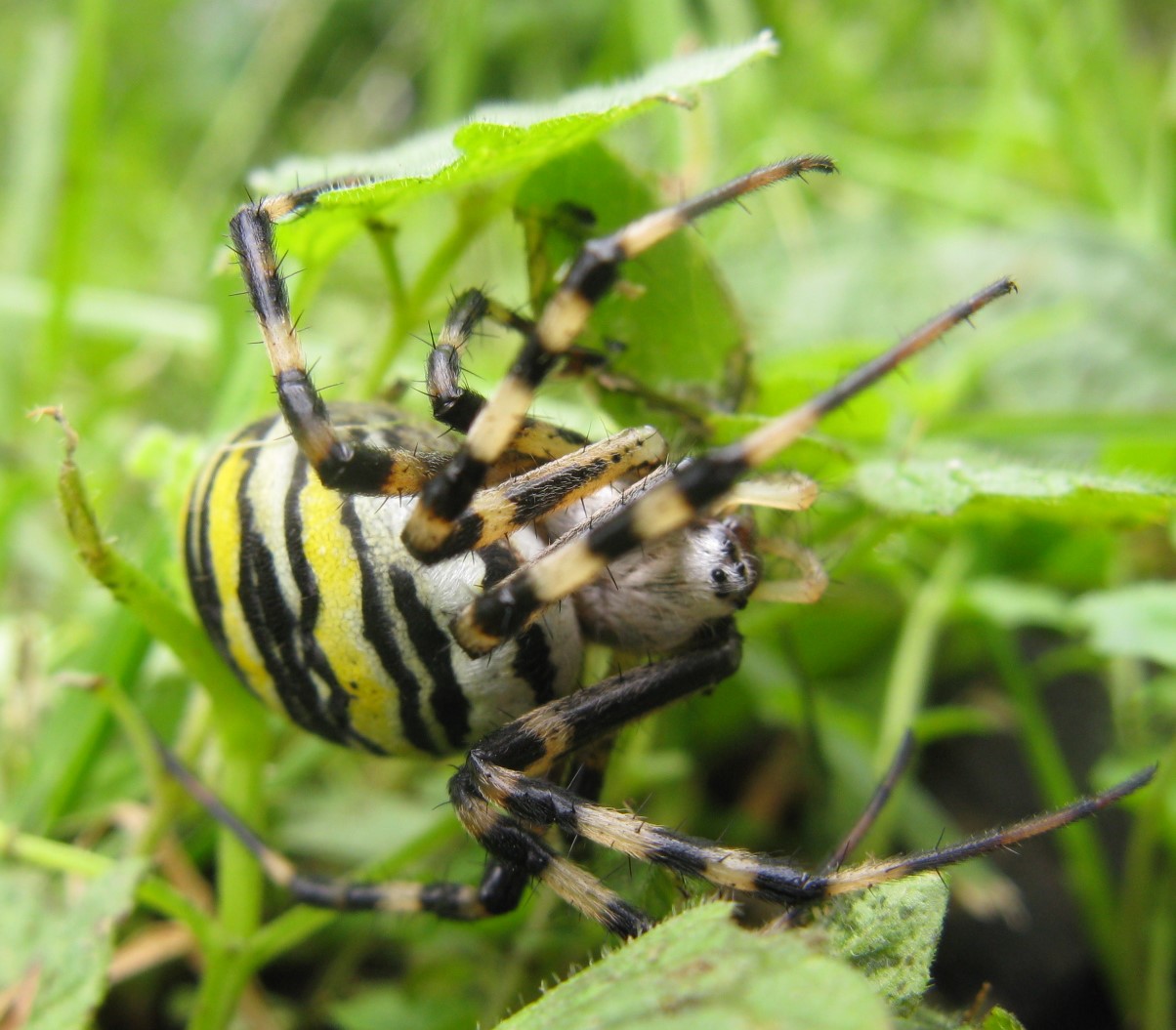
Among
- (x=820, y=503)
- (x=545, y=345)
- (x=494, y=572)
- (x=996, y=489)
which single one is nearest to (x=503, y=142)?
(x=545, y=345)

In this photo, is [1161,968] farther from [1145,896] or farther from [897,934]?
[897,934]

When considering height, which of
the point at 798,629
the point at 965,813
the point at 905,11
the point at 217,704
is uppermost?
the point at 905,11

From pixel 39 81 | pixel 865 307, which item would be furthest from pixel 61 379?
pixel 865 307

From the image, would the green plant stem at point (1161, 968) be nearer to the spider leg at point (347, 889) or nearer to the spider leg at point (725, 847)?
the spider leg at point (725, 847)

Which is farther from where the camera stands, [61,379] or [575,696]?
[61,379]

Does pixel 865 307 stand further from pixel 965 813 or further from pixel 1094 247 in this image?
pixel 965 813

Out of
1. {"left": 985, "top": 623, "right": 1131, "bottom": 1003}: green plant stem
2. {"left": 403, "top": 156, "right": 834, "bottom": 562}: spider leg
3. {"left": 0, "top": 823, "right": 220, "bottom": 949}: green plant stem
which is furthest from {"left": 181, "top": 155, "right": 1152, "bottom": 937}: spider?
{"left": 985, "top": 623, "right": 1131, "bottom": 1003}: green plant stem

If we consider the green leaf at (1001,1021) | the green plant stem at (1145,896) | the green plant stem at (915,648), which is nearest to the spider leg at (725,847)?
the green leaf at (1001,1021)

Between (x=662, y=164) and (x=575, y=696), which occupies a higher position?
(x=662, y=164)
